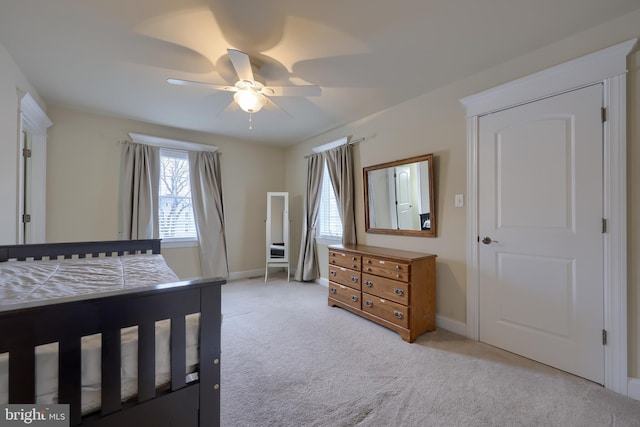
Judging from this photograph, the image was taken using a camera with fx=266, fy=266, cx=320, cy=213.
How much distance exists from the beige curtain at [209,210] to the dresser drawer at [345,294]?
2.05m

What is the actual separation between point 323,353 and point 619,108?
2688 mm

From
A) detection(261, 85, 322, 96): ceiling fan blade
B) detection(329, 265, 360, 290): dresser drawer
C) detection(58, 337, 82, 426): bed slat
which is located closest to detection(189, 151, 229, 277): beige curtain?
detection(329, 265, 360, 290): dresser drawer

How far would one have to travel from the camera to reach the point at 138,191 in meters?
3.69

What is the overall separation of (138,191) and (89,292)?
2.60 meters

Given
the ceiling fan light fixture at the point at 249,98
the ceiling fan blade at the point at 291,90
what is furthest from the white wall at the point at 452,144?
the ceiling fan light fixture at the point at 249,98

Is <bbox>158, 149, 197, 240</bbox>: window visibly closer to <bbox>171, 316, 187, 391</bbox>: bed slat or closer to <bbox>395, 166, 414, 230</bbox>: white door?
<bbox>395, 166, 414, 230</bbox>: white door

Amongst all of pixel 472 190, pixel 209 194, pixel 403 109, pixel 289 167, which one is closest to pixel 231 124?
pixel 209 194

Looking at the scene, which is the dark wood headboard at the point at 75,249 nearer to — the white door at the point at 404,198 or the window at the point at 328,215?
the window at the point at 328,215

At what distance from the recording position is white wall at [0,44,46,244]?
214cm

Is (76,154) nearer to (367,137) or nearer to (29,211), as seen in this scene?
(29,211)

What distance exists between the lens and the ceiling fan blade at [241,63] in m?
1.72

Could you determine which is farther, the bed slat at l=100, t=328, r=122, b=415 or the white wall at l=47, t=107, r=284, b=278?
the white wall at l=47, t=107, r=284, b=278

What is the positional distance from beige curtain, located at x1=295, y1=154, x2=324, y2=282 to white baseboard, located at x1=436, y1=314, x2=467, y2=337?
6.82 ft

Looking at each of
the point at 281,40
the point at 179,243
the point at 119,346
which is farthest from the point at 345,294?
the point at 179,243
